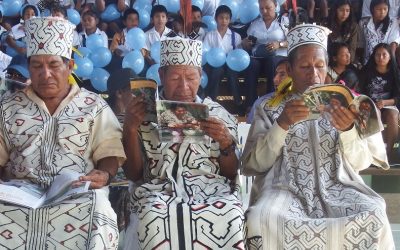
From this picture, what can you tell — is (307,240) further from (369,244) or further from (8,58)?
(8,58)

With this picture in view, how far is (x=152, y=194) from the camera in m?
3.57

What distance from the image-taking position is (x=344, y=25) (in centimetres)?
890

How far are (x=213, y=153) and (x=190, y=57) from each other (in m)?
0.57

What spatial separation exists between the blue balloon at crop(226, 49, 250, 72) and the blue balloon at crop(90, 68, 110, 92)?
4.91 ft

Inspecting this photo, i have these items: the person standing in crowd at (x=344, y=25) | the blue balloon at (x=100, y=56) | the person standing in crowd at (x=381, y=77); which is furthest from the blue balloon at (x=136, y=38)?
the person standing in crowd at (x=381, y=77)

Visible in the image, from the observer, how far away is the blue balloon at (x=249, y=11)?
28.5 feet

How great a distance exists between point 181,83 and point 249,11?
5.10m

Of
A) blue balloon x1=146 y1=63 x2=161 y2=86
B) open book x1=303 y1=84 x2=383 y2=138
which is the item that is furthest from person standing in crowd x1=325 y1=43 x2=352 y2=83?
open book x1=303 y1=84 x2=383 y2=138

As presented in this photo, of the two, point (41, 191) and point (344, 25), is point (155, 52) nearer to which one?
point (344, 25)

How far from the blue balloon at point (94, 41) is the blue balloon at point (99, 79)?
0.39m

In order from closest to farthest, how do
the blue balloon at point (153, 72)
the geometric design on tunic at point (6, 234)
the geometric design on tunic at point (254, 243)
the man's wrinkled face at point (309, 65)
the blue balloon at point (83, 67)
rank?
the geometric design on tunic at point (6, 234) < the geometric design on tunic at point (254, 243) < the man's wrinkled face at point (309, 65) < the blue balloon at point (153, 72) < the blue balloon at point (83, 67)

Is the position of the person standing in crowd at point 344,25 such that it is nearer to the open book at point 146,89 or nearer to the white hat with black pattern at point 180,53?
the white hat with black pattern at point 180,53

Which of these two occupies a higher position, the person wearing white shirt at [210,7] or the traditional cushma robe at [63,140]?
the person wearing white shirt at [210,7]

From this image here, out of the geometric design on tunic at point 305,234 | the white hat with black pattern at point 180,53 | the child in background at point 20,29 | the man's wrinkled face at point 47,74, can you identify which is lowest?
the geometric design on tunic at point 305,234
